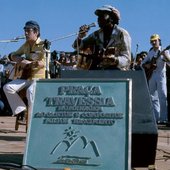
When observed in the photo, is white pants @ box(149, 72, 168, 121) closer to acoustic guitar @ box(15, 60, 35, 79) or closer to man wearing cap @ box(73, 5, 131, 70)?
acoustic guitar @ box(15, 60, 35, 79)

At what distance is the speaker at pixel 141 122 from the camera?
4.35 metres

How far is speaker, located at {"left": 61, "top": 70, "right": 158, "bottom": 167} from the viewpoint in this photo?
171 inches

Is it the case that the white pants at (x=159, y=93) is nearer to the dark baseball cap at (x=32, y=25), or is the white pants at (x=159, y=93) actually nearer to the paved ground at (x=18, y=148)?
the paved ground at (x=18, y=148)

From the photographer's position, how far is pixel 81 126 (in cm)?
398

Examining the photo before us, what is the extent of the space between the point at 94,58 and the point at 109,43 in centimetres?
21

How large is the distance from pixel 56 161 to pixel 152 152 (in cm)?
93

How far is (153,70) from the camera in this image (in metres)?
Answer: 10.1

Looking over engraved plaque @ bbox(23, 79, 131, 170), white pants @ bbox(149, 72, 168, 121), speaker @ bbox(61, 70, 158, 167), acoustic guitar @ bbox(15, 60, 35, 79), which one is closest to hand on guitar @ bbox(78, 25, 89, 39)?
acoustic guitar @ bbox(15, 60, 35, 79)

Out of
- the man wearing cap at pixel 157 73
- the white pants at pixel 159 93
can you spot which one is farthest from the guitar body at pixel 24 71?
the white pants at pixel 159 93

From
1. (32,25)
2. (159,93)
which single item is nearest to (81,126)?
(32,25)

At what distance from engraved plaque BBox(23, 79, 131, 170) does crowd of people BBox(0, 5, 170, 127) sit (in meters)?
0.27

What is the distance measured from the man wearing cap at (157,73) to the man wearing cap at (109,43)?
14.7ft

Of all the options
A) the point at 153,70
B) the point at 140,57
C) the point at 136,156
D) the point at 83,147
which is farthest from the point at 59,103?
the point at 140,57

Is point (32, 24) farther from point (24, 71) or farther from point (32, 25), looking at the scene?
point (24, 71)
